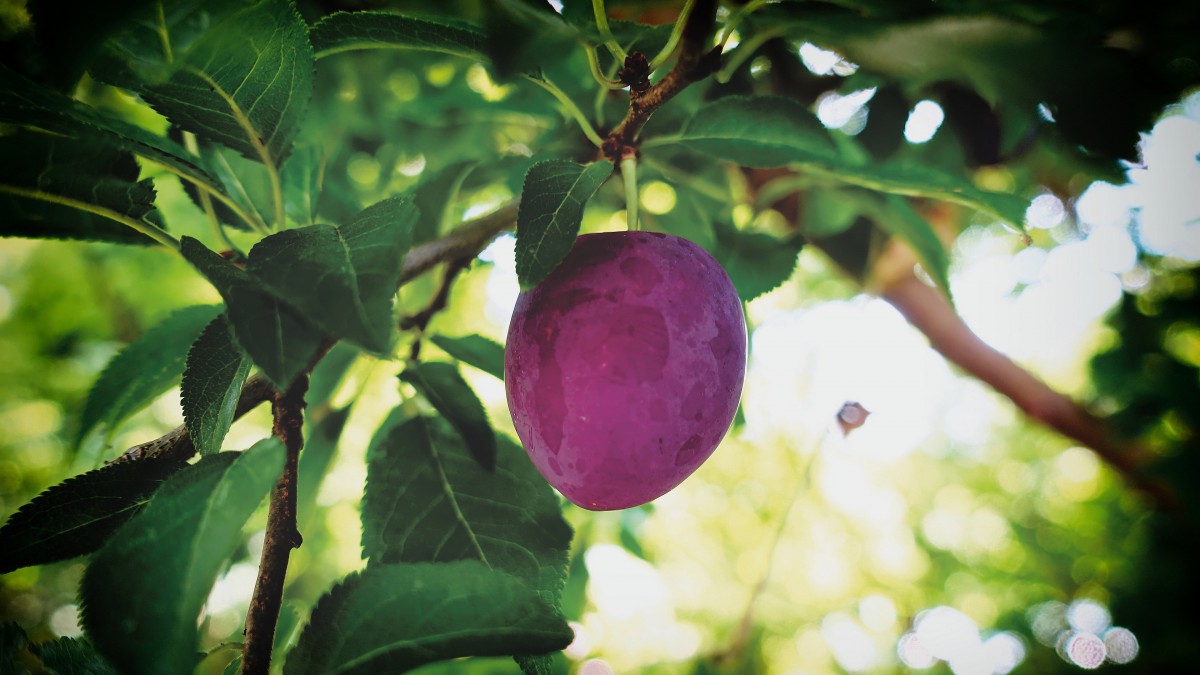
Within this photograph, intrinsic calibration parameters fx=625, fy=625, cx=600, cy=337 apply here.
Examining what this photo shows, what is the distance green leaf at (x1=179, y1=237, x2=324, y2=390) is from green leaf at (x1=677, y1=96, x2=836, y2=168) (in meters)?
0.32

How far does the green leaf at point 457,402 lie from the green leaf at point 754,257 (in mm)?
253

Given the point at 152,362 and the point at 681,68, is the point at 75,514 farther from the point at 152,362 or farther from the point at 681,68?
the point at 681,68

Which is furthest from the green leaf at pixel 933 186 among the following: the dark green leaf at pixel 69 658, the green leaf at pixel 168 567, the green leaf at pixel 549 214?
the dark green leaf at pixel 69 658

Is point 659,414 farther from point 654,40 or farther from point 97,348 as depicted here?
point 97,348

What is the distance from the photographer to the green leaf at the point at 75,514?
34cm

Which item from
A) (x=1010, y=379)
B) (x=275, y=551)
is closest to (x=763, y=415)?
(x=1010, y=379)

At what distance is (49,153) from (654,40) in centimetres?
35

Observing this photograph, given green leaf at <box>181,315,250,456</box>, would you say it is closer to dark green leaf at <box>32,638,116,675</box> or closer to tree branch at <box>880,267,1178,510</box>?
dark green leaf at <box>32,638,116,675</box>

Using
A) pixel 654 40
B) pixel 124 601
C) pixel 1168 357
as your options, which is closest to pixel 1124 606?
pixel 1168 357

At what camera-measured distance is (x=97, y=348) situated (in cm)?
209

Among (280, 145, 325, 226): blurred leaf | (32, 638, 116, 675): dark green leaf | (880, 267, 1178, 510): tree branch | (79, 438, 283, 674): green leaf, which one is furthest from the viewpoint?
(880, 267, 1178, 510): tree branch

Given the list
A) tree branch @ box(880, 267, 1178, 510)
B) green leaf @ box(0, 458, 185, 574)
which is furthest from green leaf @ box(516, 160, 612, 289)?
tree branch @ box(880, 267, 1178, 510)

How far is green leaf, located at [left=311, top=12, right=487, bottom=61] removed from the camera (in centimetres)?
38

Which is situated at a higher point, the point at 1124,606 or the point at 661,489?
the point at 661,489
